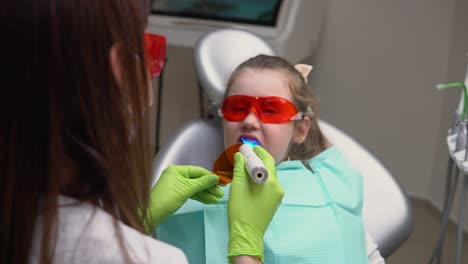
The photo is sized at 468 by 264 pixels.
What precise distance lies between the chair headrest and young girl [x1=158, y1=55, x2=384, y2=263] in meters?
0.21

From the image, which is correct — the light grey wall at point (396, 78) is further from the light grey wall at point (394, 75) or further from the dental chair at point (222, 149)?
the dental chair at point (222, 149)

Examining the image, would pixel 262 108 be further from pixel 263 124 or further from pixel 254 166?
pixel 254 166

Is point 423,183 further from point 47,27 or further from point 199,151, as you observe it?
point 47,27

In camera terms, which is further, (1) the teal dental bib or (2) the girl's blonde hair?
(2) the girl's blonde hair

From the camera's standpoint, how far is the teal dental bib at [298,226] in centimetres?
145

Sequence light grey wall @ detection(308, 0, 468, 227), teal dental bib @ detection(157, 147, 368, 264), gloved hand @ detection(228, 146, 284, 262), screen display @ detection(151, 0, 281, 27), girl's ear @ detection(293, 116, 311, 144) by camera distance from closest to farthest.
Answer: gloved hand @ detection(228, 146, 284, 262), teal dental bib @ detection(157, 147, 368, 264), girl's ear @ detection(293, 116, 311, 144), screen display @ detection(151, 0, 281, 27), light grey wall @ detection(308, 0, 468, 227)

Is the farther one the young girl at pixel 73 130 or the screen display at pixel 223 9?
the screen display at pixel 223 9

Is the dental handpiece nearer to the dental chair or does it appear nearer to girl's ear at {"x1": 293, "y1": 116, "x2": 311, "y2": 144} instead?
girl's ear at {"x1": 293, "y1": 116, "x2": 311, "y2": 144}

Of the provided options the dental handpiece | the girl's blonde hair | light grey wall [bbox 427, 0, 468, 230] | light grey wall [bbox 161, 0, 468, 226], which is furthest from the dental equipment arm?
light grey wall [bbox 161, 0, 468, 226]

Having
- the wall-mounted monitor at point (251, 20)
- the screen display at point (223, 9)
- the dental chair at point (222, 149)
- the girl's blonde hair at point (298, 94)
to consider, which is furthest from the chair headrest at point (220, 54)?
the screen display at point (223, 9)

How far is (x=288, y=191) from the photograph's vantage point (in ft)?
5.11

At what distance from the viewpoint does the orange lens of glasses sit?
5.10 ft

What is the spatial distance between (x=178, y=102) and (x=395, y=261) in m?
1.58

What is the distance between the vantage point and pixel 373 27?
11.2ft
